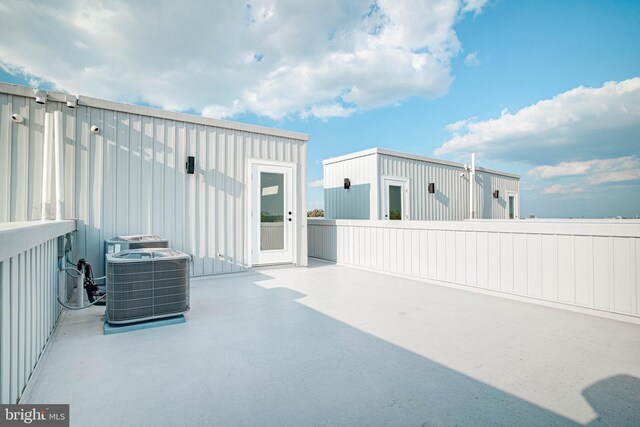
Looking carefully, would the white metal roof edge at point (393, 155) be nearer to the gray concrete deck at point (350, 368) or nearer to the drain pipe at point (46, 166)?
the gray concrete deck at point (350, 368)

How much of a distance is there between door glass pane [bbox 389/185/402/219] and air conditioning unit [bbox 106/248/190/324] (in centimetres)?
597

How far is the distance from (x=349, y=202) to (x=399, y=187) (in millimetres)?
1445

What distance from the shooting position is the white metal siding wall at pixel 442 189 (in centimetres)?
798

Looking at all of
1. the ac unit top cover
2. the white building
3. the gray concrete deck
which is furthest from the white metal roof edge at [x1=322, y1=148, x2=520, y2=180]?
the ac unit top cover

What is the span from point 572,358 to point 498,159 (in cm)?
1220

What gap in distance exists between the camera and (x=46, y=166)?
3.65 m

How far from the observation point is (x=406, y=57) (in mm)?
8914

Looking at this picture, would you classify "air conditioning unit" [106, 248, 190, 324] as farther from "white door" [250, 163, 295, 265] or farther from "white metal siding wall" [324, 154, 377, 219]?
"white metal siding wall" [324, 154, 377, 219]

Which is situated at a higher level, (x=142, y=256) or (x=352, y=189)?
(x=352, y=189)

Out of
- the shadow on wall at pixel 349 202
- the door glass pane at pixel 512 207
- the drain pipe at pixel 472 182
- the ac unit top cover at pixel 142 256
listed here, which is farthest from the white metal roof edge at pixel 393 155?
the ac unit top cover at pixel 142 256

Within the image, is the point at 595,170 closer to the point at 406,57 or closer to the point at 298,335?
the point at 406,57

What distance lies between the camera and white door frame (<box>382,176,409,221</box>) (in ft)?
25.0

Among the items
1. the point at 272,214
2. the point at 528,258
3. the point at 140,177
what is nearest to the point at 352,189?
the point at 272,214

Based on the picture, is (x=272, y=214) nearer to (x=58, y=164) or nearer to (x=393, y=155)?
(x=58, y=164)
